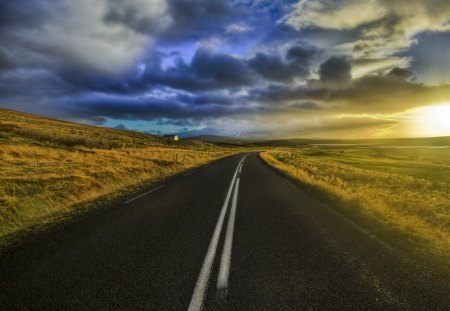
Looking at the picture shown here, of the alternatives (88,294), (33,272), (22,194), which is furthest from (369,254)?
(22,194)

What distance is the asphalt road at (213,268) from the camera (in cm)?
360

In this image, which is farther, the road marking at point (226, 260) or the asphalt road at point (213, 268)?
the road marking at point (226, 260)

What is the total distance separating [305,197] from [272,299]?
324 inches

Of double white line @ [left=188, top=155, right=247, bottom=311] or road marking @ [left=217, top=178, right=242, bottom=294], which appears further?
road marking @ [left=217, top=178, right=242, bottom=294]

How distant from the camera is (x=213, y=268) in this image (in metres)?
4.52

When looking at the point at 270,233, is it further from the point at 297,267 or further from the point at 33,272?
the point at 33,272

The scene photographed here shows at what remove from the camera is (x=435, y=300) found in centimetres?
368

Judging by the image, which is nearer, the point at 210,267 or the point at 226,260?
the point at 210,267

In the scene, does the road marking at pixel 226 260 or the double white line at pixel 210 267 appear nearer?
the double white line at pixel 210 267

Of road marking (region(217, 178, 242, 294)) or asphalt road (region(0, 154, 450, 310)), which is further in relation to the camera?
road marking (region(217, 178, 242, 294))

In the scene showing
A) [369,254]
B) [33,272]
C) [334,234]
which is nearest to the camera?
[33,272]

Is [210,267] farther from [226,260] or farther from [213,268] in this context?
[226,260]

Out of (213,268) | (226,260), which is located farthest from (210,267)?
(226,260)

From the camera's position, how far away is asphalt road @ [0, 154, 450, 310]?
11.8ft
